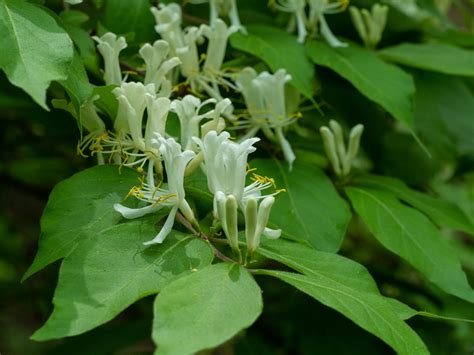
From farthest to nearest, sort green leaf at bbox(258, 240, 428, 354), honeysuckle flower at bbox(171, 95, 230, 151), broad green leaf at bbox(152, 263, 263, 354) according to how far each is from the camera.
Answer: honeysuckle flower at bbox(171, 95, 230, 151)
green leaf at bbox(258, 240, 428, 354)
broad green leaf at bbox(152, 263, 263, 354)

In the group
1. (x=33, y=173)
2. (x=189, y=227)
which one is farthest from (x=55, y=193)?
(x=33, y=173)

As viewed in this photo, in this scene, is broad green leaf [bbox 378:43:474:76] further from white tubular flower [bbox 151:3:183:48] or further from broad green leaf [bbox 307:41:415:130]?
white tubular flower [bbox 151:3:183:48]

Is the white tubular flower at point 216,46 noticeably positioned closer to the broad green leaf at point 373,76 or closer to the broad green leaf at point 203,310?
the broad green leaf at point 373,76

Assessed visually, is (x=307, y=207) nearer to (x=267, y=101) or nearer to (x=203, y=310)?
(x=267, y=101)

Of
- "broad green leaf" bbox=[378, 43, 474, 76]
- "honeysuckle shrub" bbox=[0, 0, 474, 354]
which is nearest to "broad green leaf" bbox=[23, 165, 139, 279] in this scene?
"honeysuckle shrub" bbox=[0, 0, 474, 354]

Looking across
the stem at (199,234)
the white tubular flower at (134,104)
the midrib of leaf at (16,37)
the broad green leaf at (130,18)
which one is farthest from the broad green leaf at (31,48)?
the broad green leaf at (130,18)

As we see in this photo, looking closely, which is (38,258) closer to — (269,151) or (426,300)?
(269,151)
